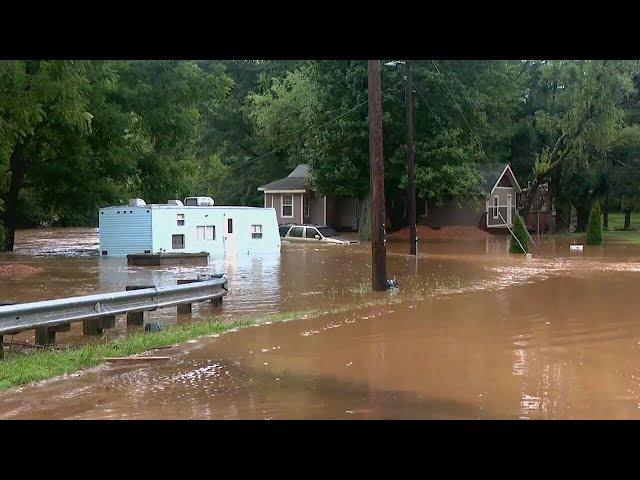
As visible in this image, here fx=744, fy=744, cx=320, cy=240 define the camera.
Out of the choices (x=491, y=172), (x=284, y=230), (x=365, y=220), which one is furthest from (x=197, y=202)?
(x=491, y=172)

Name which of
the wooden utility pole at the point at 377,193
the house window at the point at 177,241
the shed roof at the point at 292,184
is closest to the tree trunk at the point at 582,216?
the shed roof at the point at 292,184

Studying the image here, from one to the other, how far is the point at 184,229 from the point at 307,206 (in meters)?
21.0

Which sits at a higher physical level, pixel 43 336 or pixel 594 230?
pixel 594 230

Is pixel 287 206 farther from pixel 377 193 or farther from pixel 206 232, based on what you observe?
pixel 377 193

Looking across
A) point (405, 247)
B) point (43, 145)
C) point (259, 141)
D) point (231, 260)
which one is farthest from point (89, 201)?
point (259, 141)

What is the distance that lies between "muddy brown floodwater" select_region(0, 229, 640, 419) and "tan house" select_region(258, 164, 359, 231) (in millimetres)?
28630

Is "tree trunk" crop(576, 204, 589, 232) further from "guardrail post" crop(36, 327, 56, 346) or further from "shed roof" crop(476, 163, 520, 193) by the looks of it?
"guardrail post" crop(36, 327, 56, 346)

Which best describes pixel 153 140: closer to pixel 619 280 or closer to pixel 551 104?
pixel 619 280

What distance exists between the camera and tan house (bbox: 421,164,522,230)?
49.0 metres

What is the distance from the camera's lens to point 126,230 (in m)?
30.3

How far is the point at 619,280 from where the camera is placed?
21750 millimetres

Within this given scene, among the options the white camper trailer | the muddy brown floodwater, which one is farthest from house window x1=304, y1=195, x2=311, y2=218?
the muddy brown floodwater
